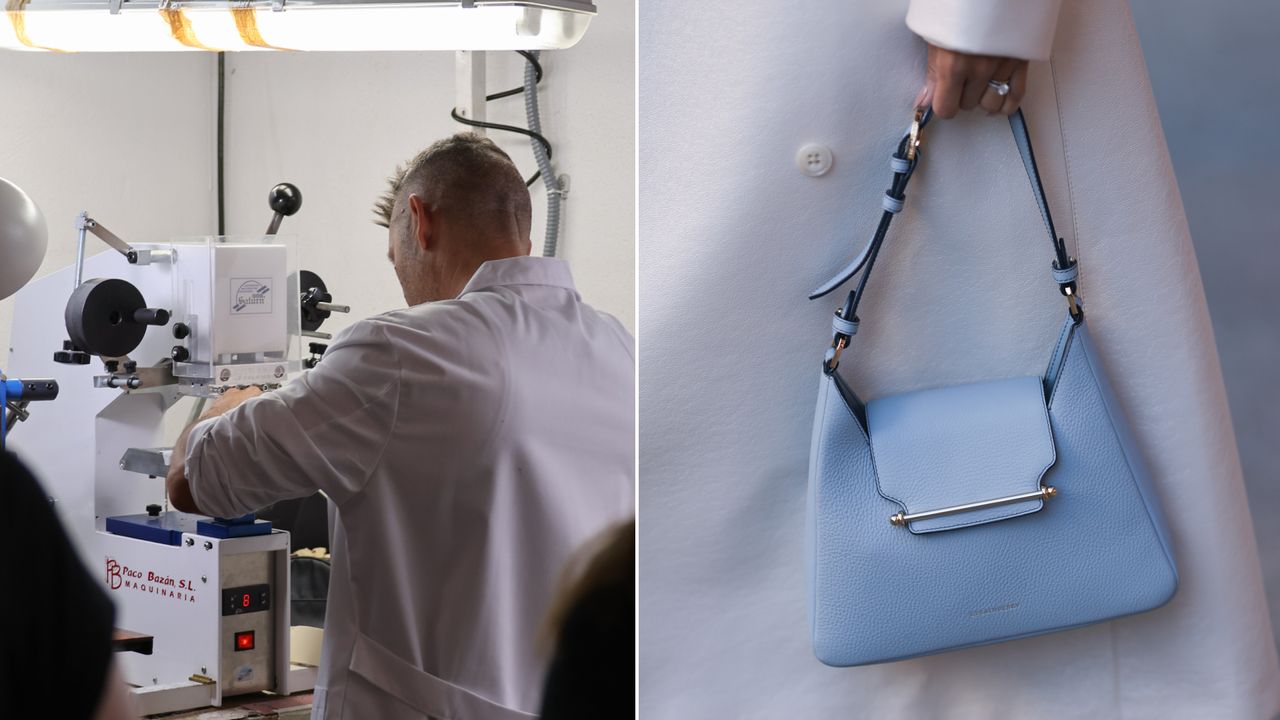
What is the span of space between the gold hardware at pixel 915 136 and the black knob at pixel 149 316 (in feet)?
4.26

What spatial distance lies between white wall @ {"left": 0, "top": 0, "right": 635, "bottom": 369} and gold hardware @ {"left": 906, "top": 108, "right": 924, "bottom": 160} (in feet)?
3.42

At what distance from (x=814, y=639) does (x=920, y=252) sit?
20 cm

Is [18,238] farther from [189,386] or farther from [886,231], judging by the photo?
Result: [189,386]

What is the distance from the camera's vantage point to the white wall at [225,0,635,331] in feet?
7.02

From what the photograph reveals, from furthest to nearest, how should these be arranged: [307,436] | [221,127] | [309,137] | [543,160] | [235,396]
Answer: [309,137] < [221,127] < [543,160] < [235,396] < [307,436]

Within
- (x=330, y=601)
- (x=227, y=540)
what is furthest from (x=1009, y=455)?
(x=227, y=540)

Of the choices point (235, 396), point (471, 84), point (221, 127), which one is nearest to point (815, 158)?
point (235, 396)

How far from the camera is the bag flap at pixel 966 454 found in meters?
0.53

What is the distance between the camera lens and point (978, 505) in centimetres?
53

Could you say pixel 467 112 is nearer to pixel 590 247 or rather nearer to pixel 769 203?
pixel 590 247

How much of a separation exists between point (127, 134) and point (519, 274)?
1.59m

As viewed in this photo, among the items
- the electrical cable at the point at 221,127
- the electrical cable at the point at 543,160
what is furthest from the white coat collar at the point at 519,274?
the electrical cable at the point at 221,127

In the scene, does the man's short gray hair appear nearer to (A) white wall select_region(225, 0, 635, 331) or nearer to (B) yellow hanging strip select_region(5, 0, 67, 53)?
(B) yellow hanging strip select_region(5, 0, 67, 53)

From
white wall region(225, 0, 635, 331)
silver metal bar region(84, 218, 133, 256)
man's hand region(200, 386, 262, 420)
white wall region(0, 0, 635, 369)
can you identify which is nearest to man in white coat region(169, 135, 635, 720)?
man's hand region(200, 386, 262, 420)
